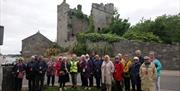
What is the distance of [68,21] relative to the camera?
232 feet

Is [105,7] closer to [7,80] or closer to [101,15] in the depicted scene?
[101,15]

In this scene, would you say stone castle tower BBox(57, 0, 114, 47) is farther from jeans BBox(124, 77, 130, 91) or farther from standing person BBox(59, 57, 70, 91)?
jeans BBox(124, 77, 130, 91)

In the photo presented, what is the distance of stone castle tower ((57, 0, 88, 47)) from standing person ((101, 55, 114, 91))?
51.3 metres

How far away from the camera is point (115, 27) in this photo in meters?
62.4

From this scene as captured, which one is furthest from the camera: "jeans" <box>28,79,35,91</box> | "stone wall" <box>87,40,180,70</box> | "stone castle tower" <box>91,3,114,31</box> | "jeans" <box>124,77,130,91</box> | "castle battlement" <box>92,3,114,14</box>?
"castle battlement" <box>92,3,114,14</box>

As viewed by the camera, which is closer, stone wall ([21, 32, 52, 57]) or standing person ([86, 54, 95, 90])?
standing person ([86, 54, 95, 90])

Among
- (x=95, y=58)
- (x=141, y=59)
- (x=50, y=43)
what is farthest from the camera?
(x=50, y=43)

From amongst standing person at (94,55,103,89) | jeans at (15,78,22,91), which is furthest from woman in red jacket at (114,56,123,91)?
jeans at (15,78,22,91)

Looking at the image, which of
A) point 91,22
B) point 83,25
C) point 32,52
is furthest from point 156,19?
point 32,52

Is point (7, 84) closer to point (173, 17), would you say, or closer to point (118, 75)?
point (118, 75)

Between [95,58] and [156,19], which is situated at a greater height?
[156,19]

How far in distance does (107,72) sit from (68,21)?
2059 inches

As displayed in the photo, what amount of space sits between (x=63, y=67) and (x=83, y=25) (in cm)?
5107

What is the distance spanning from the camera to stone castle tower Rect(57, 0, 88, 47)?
70375mm
